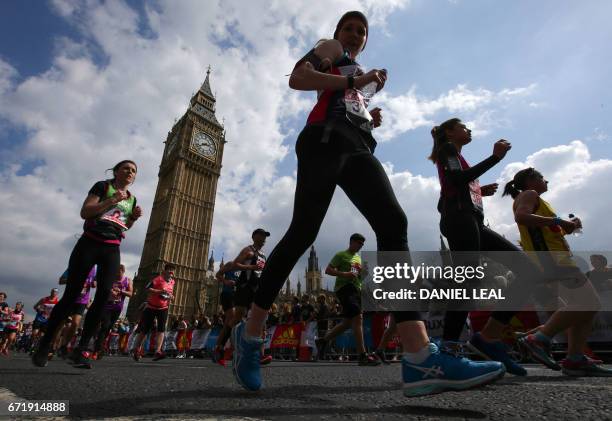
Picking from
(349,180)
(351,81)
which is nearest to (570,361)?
(349,180)

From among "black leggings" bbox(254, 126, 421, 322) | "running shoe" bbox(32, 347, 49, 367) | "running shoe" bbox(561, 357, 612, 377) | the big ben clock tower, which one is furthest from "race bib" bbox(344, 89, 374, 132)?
the big ben clock tower

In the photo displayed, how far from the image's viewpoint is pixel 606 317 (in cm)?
563

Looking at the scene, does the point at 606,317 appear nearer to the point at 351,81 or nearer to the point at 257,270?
the point at 257,270

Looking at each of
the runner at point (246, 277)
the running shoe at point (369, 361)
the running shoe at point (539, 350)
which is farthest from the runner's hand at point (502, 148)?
the runner at point (246, 277)

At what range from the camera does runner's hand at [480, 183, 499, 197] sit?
3.46 metres

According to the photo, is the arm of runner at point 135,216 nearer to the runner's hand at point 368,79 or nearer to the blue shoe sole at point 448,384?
the runner's hand at point 368,79

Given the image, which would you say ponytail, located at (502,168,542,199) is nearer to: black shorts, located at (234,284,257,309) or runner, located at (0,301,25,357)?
black shorts, located at (234,284,257,309)

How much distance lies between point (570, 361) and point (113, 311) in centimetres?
676

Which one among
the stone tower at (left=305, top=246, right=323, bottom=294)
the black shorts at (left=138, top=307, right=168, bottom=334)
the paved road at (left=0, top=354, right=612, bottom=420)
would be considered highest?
the stone tower at (left=305, top=246, right=323, bottom=294)

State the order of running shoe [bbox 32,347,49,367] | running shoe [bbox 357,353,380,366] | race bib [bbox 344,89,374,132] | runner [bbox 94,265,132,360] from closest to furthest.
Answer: race bib [bbox 344,89,374,132], running shoe [bbox 32,347,49,367], running shoe [bbox 357,353,380,366], runner [bbox 94,265,132,360]

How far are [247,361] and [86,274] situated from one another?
2.01 meters

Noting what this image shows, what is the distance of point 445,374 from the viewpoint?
136cm

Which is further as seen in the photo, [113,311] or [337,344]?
[337,344]

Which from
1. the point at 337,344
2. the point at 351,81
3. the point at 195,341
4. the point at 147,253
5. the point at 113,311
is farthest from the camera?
the point at 147,253
